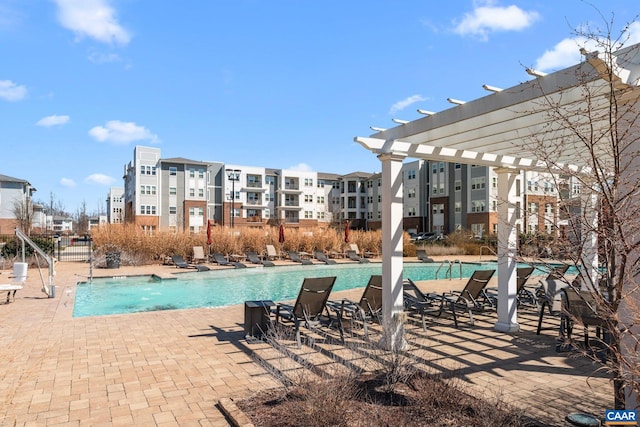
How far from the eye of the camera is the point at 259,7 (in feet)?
31.2

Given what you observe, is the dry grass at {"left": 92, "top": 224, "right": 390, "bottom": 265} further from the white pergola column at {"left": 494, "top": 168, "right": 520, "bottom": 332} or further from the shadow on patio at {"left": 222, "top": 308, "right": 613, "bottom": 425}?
the white pergola column at {"left": 494, "top": 168, "right": 520, "bottom": 332}

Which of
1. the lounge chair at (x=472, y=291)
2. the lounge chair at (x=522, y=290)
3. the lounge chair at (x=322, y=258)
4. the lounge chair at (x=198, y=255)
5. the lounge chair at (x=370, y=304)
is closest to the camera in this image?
the lounge chair at (x=370, y=304)

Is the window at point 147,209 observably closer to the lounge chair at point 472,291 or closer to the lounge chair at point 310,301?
the lounge chair at point 472,291

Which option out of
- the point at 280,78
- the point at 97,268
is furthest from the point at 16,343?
the point at 97,268

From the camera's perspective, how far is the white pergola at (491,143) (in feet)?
14.4

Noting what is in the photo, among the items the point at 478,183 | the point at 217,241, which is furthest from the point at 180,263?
the point at 478,183

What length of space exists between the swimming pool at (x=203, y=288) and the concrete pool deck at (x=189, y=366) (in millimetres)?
3296

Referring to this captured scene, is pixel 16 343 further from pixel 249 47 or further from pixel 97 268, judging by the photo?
pixel 97 268

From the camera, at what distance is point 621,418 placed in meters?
2.94

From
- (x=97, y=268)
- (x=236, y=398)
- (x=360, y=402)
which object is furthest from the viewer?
(x=97, y=268)

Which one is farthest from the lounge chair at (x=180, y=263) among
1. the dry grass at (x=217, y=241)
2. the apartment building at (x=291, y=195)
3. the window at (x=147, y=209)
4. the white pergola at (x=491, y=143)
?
the window at (x=147, y=209)

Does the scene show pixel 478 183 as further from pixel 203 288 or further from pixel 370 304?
pixel 370 304

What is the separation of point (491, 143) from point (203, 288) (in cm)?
1156

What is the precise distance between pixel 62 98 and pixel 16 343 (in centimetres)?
1179
